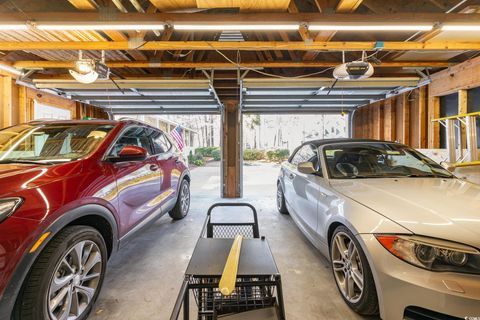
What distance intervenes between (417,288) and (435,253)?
23cm

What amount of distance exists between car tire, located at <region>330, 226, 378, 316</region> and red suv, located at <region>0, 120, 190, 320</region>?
197 cm

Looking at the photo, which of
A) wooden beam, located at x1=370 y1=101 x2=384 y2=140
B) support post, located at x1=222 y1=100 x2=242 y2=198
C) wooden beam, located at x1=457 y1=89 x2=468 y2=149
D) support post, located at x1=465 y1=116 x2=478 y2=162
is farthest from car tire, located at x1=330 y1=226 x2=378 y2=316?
wooden beam, located at x1=370 y1=101 x2=384 y2=140

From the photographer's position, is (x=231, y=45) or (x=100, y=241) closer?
(x=100, y=241)

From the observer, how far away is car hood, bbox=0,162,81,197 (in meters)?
1.31

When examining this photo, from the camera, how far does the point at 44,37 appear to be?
9.75 ft

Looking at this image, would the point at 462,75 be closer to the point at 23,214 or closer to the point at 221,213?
the point at 221,213

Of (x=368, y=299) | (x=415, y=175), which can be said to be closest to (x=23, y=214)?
(x=368, y=299)

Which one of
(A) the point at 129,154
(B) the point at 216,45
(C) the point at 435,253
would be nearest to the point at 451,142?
(C) the point at 435,253

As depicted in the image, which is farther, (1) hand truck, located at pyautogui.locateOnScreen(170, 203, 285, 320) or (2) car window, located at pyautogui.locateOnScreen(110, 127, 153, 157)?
(2) car window, located at pyautogui.locateOnScreen(110, 127, 153, 157)

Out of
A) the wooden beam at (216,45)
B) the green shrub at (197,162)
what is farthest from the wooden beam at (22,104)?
the green shrub at (197,162)

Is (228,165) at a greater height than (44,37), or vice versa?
(44,37)

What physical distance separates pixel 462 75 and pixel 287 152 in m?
15.1

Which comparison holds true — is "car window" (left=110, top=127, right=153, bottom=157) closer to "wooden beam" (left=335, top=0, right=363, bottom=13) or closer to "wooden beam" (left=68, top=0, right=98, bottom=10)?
"wooden beam" (left=68, top=0, right=98, bottom=10)

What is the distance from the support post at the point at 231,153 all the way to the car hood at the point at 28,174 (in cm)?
440
